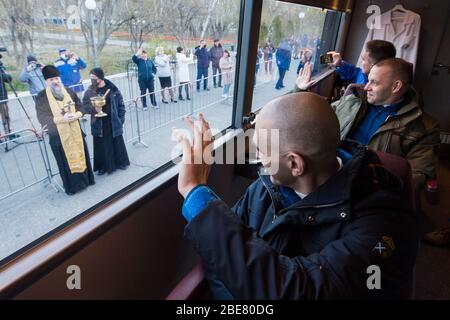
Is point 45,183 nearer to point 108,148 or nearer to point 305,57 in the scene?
point 108,148

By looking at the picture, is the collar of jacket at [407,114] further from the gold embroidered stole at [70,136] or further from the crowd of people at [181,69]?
the gold embroidered stole at [70,136]

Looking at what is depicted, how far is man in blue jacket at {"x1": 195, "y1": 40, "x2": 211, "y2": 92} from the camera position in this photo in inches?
63.6

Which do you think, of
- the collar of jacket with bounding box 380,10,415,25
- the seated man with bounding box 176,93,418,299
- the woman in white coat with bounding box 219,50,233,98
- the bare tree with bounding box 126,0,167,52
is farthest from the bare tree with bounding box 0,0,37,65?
the collar of jacket with bounding box 380,10,415,25

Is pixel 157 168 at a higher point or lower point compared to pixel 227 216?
lower

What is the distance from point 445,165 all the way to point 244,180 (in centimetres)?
265

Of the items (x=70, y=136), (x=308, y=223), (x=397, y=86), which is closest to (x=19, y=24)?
(x=70, y=136)

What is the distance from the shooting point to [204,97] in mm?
1873

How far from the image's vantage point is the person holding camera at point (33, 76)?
835 millimetres

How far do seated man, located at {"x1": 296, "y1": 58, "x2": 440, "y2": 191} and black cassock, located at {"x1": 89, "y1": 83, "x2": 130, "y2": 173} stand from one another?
113cm

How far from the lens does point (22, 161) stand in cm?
95

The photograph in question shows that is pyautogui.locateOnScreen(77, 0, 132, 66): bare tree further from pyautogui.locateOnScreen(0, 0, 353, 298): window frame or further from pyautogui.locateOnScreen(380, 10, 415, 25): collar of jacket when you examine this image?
pyautogui.locateOnScreen(380, 10, 415, 25): collar of jacket
